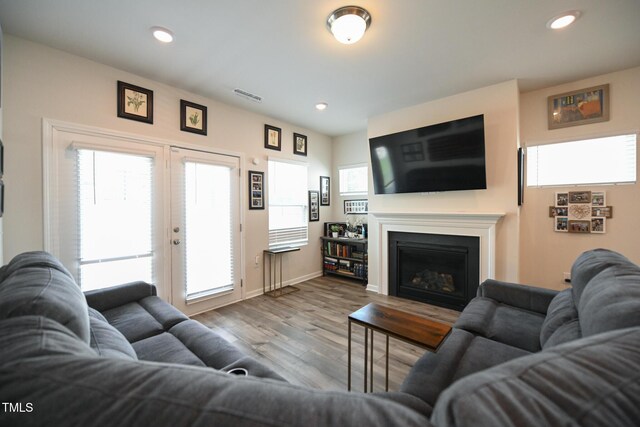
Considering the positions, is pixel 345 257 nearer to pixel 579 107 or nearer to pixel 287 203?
pixel 287 203

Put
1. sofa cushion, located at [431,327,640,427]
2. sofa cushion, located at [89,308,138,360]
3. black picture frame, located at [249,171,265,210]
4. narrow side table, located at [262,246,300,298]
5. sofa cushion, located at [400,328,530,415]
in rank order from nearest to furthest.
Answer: sofa cushion, located at [431,327,640,427], sofa cushion, located at [89,308,138,360], sofa cushion, located at [400,328,530,415], black picture frame, located at [249,171,265,210], narrow side table, located at [262,246,300,298]

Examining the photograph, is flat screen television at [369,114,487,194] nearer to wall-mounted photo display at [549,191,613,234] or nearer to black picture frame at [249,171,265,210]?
wall-mounted photo display at [549,191,613,234]

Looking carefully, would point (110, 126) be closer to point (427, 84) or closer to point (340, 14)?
point (340, 14)

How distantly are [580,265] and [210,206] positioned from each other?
11.7 ft

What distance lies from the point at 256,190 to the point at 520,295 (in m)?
3.30

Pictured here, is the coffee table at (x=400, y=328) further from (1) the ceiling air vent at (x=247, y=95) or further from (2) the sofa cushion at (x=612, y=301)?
(1) the ceiling air vent at (x=247, y=95)

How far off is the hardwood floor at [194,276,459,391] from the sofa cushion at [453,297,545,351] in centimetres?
66

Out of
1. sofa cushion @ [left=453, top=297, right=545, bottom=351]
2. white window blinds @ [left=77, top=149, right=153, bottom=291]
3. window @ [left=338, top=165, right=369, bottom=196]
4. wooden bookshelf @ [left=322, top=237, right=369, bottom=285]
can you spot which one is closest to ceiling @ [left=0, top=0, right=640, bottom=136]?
A: white window blinds @ [left=77, top=149, right=153, bottom=291]

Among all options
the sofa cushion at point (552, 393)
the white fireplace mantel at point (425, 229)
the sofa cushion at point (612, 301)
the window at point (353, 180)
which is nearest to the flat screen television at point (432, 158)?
the white fireplace mantel at point (425, 229)

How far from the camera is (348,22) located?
181 centimetres

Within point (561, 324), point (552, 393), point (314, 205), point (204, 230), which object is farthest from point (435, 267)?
point (552, 393)

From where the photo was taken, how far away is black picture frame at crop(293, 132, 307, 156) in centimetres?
432

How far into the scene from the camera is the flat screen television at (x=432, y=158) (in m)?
2.95

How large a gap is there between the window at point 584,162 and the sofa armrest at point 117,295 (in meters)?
4.42
